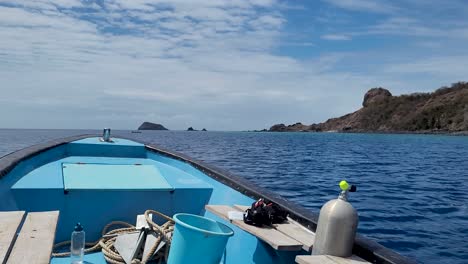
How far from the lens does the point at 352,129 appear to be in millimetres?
168500

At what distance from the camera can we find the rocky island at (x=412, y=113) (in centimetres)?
12356

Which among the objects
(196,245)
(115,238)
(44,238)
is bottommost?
(115,238)

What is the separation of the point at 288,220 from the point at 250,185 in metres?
1.17

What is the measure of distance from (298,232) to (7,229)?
191 cm

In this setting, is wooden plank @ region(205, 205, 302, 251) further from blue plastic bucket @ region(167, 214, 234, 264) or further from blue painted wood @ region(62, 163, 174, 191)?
blue painted wood @ region(62, 163, 174, 191)

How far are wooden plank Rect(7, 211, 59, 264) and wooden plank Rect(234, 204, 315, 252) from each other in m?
1.53

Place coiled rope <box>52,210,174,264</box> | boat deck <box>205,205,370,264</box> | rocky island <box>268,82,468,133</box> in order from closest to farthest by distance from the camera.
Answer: boat deck <box>205,205,370,264</box>, coiled rope <box>52,210,174,264</box>, rocky island <box>268,82,468,133</box>

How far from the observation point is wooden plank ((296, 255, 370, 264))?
2.23 m

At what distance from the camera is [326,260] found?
89.6 inches

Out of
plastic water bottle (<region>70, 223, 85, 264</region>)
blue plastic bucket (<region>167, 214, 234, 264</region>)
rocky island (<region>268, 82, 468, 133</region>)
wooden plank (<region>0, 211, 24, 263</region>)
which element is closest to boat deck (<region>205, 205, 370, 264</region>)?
blue plastic bucket (<region>167, 214, 234, 264</region>)

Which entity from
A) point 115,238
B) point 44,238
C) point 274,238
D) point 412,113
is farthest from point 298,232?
point 412,113

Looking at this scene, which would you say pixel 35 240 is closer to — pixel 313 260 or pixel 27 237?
pixel 27 237

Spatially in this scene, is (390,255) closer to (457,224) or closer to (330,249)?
(330,249)

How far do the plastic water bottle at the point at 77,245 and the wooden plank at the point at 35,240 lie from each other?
17.7 inches
